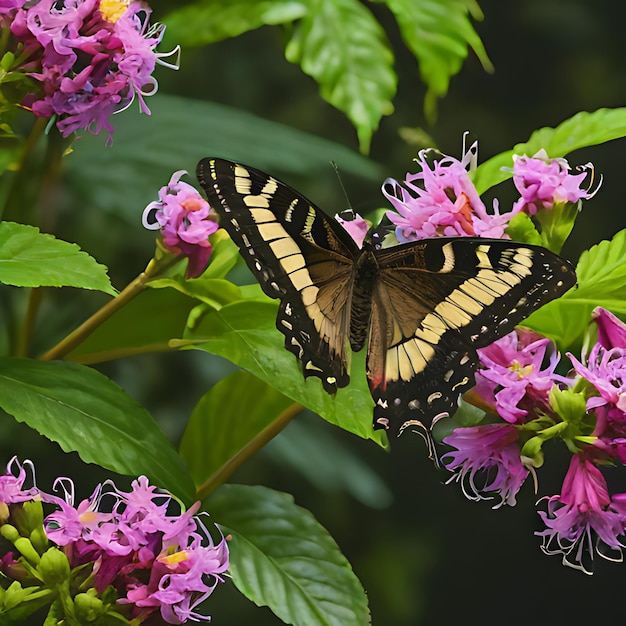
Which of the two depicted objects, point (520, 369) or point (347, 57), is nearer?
point (520, 369)

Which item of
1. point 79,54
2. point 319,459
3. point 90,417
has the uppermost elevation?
point 79,54

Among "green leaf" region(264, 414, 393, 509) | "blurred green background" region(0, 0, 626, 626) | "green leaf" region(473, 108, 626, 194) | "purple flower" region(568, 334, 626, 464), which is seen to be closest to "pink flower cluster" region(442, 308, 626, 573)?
"purple flower" region(568, 334, 626, 464)

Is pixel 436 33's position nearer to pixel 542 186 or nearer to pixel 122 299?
pixel 542 186

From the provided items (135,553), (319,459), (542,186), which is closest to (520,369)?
(542,186)

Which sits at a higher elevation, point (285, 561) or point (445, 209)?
point (445, 209)

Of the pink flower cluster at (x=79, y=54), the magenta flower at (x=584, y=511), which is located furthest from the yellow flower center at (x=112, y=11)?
the magenta flower at (x=584, y=511)

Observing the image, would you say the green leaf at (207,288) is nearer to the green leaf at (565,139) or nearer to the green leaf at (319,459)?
the green leaf at (565,139)

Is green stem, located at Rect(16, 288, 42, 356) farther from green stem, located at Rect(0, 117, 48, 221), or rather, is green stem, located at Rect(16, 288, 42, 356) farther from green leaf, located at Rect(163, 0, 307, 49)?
green leaf, located at Rect(163, 0, 307, 49)

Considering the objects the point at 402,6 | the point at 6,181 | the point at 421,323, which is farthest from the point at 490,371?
the point at 6,181
